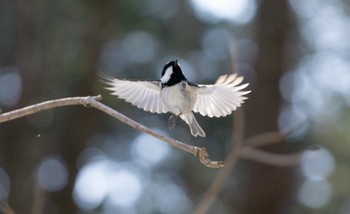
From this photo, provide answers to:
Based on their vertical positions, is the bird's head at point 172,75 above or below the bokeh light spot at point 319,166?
above

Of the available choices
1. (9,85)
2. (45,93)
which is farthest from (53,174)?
(9,85)

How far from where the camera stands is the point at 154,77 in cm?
546

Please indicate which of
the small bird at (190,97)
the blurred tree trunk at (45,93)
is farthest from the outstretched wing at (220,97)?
the blurred tree trunk at (45,93)

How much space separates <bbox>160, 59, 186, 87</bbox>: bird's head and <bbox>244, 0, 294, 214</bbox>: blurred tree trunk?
2551mm

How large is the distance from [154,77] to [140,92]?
2.94 meters

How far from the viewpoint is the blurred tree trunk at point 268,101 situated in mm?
4797

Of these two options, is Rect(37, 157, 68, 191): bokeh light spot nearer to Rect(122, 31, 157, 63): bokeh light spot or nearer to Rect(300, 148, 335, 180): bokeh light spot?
Rect(122, 31, 157, 63): bokeh light spot

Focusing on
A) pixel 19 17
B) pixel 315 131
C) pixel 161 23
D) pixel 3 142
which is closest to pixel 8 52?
pixel 19 17

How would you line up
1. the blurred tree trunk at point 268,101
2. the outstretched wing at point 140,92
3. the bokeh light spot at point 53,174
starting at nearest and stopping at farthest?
the outstretched wing at point 140,92 → the blurred tree trunk at point 268,101 → the bokeh light spot at point 53,174

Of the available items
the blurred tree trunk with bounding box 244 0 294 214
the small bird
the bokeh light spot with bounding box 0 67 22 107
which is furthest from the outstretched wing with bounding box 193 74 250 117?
the bokeh light spot with bounding box 0 67 22 107

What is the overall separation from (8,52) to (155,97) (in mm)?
3440

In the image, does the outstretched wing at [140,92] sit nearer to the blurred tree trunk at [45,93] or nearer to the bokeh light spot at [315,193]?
the blurred tree trunk at [45,93]

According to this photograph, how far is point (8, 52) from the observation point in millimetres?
Answer: 5660

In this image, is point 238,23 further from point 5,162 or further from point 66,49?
point 5,162
